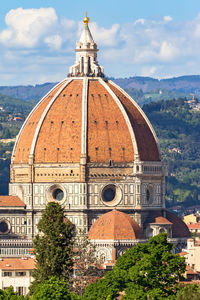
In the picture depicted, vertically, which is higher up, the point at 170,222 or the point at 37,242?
the point at 170,222

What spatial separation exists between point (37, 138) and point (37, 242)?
36.4 m

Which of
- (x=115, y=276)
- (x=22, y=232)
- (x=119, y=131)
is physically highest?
(x=119, y=131)

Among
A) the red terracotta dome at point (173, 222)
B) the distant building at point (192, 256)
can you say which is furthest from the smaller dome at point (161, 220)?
the distant building at point (192, 256)

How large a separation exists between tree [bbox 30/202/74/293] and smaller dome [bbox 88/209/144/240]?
27.9 meters

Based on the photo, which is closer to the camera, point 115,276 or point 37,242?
point 115,276

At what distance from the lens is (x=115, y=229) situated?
119 m

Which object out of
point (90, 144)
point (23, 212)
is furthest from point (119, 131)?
point (23, 212)

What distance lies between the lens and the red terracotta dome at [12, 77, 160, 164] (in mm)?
126188

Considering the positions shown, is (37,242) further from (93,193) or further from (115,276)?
(93,193)

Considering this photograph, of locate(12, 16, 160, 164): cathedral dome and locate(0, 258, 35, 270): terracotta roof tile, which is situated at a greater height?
locate(12, 16, 160, 164): cathedral dome

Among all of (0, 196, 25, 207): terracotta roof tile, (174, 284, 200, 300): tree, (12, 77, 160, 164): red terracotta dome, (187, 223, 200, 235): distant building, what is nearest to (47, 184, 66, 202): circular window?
(12, 77, 160, 164): red terracotta dome

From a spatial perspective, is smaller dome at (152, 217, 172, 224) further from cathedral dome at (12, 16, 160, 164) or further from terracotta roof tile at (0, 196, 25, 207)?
terracotta roof tile at (0, 196, 25, 207)

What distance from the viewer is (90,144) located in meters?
126

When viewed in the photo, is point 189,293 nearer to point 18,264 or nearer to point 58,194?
point 18,264
